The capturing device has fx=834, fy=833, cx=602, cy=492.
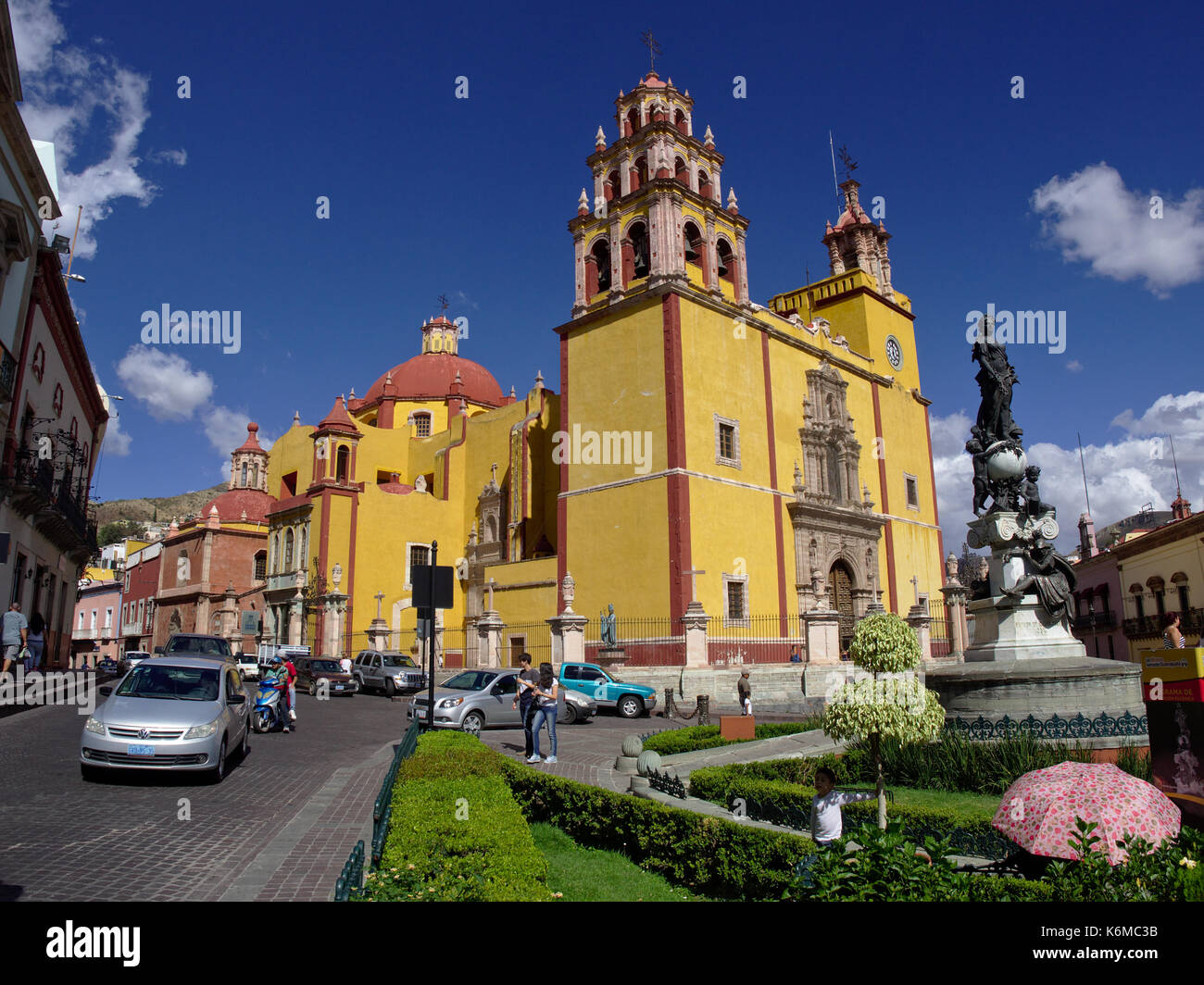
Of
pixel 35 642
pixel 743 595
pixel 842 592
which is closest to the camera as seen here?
pixel 35 642

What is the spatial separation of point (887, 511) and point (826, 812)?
32147 mm

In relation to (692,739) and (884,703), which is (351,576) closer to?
(692,739)

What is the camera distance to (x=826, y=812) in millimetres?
5781

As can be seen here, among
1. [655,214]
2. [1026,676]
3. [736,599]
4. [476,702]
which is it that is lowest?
[476,702]

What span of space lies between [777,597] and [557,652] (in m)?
8.75

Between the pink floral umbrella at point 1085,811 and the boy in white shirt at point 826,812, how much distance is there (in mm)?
1132

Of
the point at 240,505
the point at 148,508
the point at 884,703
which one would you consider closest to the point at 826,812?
the point at 884,703

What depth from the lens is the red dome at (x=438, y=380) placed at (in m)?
46.5

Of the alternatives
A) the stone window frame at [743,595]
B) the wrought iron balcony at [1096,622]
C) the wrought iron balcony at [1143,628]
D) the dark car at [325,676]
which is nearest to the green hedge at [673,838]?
the stone window frame at [743,595]

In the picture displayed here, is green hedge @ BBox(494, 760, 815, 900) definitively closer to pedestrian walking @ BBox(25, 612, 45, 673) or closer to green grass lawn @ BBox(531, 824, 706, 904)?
green grass lawn @ BBox(531, 824, 706, 904)

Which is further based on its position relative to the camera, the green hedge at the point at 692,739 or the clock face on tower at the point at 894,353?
the clock face on tower at the point at 894,353

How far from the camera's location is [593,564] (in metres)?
28.3

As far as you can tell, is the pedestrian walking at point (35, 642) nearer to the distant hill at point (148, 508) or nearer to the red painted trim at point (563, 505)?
the red painted trim at point (563, 505)
